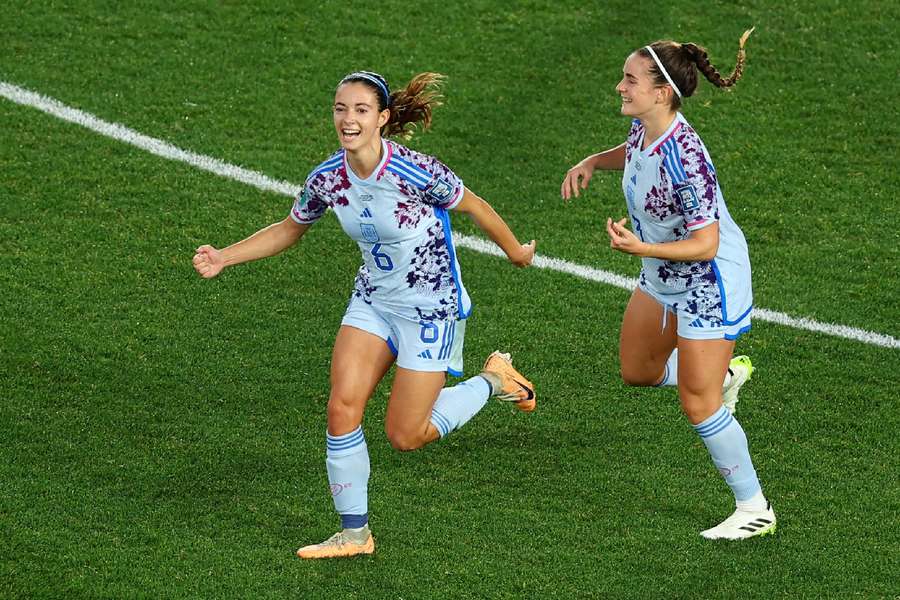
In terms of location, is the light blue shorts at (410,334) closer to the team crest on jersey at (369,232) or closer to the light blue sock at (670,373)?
the team crest on jersey at (369,232)

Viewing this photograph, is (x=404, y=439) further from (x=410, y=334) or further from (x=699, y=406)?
(x=699, y=406)

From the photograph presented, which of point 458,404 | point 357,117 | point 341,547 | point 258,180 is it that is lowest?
point 341,547

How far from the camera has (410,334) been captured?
7027 millimetres

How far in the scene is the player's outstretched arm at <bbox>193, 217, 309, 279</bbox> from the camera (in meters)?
7.07

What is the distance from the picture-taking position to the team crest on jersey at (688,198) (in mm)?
6836

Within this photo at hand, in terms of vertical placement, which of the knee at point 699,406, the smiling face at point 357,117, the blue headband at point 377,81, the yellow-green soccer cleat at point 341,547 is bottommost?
the yellow-green soccer cleat at point 341,547

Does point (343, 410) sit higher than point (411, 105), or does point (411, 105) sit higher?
point (411, 105)

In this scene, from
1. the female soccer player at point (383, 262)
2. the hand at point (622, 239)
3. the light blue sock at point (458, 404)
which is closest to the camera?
the hand at point (622, 239)

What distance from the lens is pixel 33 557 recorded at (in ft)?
22.6

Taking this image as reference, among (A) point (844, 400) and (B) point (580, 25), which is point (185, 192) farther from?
(A) point (844, 400)

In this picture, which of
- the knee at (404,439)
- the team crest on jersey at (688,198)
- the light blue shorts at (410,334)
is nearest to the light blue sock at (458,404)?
the knee at (404,439)

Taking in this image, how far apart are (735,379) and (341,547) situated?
7.54ft

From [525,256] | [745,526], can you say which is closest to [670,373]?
[745,526]

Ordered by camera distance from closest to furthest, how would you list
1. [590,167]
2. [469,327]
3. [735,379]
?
[590,167]
[735,379]
[469,327]
